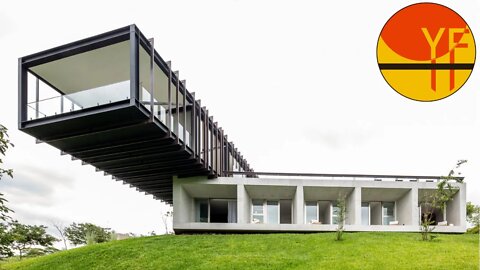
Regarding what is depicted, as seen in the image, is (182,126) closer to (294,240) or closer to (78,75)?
(78,75)

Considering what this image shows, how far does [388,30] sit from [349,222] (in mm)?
13975

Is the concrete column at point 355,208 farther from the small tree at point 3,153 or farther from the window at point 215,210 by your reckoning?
the small tree at point 3,153

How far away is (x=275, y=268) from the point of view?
1538 cm

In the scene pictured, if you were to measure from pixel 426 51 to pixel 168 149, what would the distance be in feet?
34.0

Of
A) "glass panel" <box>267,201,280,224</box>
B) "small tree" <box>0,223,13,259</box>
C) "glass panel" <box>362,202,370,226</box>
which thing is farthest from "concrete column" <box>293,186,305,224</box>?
"small tree" <box>0,223,13,259</box>

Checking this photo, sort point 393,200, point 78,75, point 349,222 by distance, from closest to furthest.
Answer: point 78,75 < point 349,222 < point 393,200

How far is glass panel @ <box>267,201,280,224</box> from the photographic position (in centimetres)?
2731

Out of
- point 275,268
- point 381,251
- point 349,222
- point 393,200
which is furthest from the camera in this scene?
point 393,200

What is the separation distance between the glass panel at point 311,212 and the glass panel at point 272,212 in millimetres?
1699

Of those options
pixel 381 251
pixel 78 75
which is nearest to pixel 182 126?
pixel 78 75

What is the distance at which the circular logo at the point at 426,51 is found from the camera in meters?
14.3

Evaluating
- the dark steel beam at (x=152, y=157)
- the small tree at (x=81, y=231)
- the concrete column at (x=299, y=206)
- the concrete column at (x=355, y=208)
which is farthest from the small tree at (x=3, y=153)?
the small tree at (x=81, y=231)

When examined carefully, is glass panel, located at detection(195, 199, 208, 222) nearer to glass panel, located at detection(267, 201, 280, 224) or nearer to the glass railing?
glass panel, located at detection(267, 201, 280, 224)

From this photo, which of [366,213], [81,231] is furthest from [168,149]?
[81,231]
